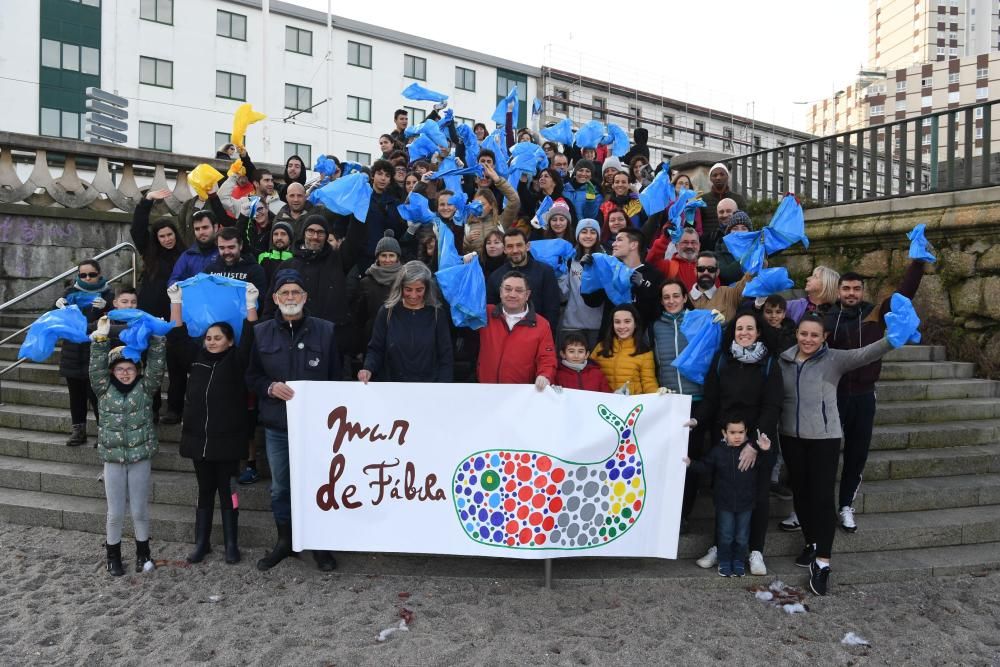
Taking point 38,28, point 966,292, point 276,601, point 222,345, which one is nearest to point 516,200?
point 222,345

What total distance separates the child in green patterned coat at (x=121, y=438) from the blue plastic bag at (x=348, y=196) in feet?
6.04

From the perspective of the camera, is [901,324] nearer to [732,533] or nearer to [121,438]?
[732,533]

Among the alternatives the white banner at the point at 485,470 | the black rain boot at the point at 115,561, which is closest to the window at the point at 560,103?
the white banner at the point at 485,470

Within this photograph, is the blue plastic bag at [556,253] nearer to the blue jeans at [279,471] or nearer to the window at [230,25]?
the blue jeans at [279,471]

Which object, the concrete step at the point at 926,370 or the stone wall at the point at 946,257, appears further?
the stone wall at the point at 946,257

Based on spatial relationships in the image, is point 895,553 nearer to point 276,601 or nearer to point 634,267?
point 634,267

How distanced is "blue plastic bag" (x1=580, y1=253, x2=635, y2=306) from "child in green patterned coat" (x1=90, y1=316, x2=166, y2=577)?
2.95 metres

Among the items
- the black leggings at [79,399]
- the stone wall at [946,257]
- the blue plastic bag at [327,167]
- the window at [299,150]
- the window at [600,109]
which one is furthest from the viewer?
the window at [600,109]

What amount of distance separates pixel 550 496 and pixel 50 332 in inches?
130

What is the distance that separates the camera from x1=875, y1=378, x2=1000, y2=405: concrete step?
259 inches

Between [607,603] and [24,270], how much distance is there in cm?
920

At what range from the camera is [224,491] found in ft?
14.6

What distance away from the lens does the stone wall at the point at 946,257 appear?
7.22 metres

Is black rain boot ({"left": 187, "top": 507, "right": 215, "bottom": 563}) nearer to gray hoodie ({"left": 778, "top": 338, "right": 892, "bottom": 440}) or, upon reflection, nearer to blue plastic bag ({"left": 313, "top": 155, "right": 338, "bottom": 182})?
gray hoodie ({"left": 778, "top": 338, "right": 892, "bottom": 440})
